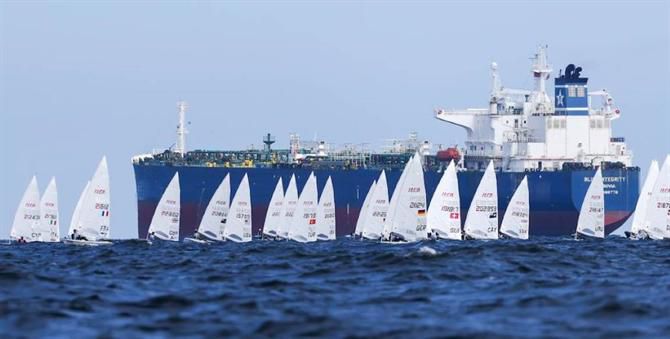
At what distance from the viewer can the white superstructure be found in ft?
395

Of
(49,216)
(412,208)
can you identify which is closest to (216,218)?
(49,216)

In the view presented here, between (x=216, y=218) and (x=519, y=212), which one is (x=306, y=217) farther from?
(x=519, y=212)

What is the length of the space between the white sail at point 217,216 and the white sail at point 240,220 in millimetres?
593

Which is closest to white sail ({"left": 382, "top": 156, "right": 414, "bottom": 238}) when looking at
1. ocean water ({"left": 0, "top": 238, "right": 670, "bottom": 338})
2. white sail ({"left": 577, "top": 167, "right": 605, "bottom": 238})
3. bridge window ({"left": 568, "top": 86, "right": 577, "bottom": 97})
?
ocean water ({"left": 0, "top": 238, "right": 670, "bottom": 338})

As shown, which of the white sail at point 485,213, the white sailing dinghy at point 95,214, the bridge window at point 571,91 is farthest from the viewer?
the bridge window at point 571,91

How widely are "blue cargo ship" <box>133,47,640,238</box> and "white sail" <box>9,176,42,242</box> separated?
3682 cm

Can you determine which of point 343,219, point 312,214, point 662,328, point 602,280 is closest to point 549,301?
point 662,328

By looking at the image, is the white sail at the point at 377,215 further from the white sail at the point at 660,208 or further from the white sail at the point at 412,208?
the white sail at the point at 660,208

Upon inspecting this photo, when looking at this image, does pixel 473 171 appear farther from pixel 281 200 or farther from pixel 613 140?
pixel 281 200

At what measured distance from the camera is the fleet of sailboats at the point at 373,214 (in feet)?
246

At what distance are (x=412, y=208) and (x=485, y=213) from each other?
24.4 feet

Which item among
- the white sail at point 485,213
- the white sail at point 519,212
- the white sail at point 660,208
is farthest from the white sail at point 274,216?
the white sail at point 660,208

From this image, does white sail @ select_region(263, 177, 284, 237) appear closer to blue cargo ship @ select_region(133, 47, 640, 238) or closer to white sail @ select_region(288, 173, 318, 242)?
white sail @ select_region(288, 173, 318, 242)

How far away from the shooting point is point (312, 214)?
87.3m
